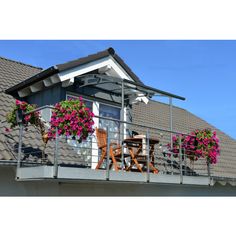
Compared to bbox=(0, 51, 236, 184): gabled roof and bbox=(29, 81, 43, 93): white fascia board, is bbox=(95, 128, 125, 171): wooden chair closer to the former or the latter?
bbox=(0, 51, 236, 184): gabled roof

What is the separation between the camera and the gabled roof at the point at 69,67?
1002 cm

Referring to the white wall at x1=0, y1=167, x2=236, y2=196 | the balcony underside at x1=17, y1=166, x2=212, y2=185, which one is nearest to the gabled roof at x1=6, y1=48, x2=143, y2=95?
the white wall at x1=0, y1=167, x2=236, y2=196

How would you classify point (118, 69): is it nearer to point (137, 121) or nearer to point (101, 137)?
point (101, 137)

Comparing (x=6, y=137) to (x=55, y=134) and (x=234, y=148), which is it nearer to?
(x=55, y=134)

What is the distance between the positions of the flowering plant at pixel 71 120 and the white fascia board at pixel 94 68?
7.01 ft

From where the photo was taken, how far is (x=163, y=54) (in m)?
10.1

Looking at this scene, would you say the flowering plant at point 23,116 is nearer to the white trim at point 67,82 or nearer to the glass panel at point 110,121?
the white trim at point 67,82

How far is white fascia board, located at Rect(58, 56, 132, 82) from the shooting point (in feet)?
33.3

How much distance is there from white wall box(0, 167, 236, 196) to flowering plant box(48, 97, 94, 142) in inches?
48.7

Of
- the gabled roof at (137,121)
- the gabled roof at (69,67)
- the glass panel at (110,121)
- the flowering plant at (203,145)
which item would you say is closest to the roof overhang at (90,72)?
the gabled roof at (69,67)
